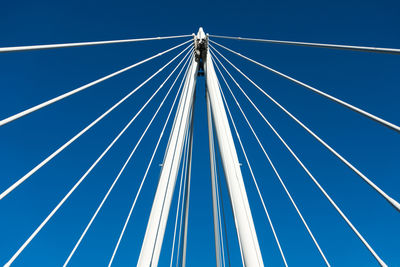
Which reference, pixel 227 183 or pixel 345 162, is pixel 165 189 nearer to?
pixel 227 183

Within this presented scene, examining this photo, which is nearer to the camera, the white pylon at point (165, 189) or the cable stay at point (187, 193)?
the white pylon at point (165, 189)

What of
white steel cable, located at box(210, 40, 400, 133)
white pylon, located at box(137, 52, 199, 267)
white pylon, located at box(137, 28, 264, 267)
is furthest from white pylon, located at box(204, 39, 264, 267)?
white steel cable, located at box(210, 40, 400, 133)

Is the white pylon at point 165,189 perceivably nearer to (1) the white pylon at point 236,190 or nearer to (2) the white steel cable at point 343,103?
(1) the white pylon at point 236,190

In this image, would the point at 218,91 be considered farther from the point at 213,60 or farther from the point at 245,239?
the point at 245,239

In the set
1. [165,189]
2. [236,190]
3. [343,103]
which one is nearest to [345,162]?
[343,103]

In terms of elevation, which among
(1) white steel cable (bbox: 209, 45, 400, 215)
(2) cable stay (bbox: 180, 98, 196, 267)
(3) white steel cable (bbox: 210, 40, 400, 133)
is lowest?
(2) cable stay (bbox: 180, 98, 196, 267)

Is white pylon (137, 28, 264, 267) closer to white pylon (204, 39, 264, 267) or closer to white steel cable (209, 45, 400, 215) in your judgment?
white pylon (204, 39, 264, 267)

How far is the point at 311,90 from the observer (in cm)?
469

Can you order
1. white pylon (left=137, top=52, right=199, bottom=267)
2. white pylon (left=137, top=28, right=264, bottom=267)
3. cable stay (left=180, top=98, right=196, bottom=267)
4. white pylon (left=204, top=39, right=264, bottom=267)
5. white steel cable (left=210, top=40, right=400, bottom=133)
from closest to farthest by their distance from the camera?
1. white steel cable (left=210, top=40, right=400, bottom=133)
2. white pylon (left=204, top=39, right=264, bottom=267)
3. white pylon (left=137, top=28, right=264, bottom=267)
4. white pylon (left=137, top=52, right=199, bottom=267)
5. cable stay (left=180, top=98, right=196, bottom=267)

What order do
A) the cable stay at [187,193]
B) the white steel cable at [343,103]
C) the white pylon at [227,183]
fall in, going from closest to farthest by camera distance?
the white steel cable at [343,103] < the white pylon at [227,183] < the cable stay at [187,193]

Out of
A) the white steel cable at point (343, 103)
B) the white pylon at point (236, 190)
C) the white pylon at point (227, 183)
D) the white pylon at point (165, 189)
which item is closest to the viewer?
the white steel cable at point (343, 103)

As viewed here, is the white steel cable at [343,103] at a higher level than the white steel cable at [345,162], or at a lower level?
higher

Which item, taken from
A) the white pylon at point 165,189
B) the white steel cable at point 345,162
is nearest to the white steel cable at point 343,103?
the white steel cable at point 345,162

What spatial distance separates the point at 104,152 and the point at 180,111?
7.22ft
